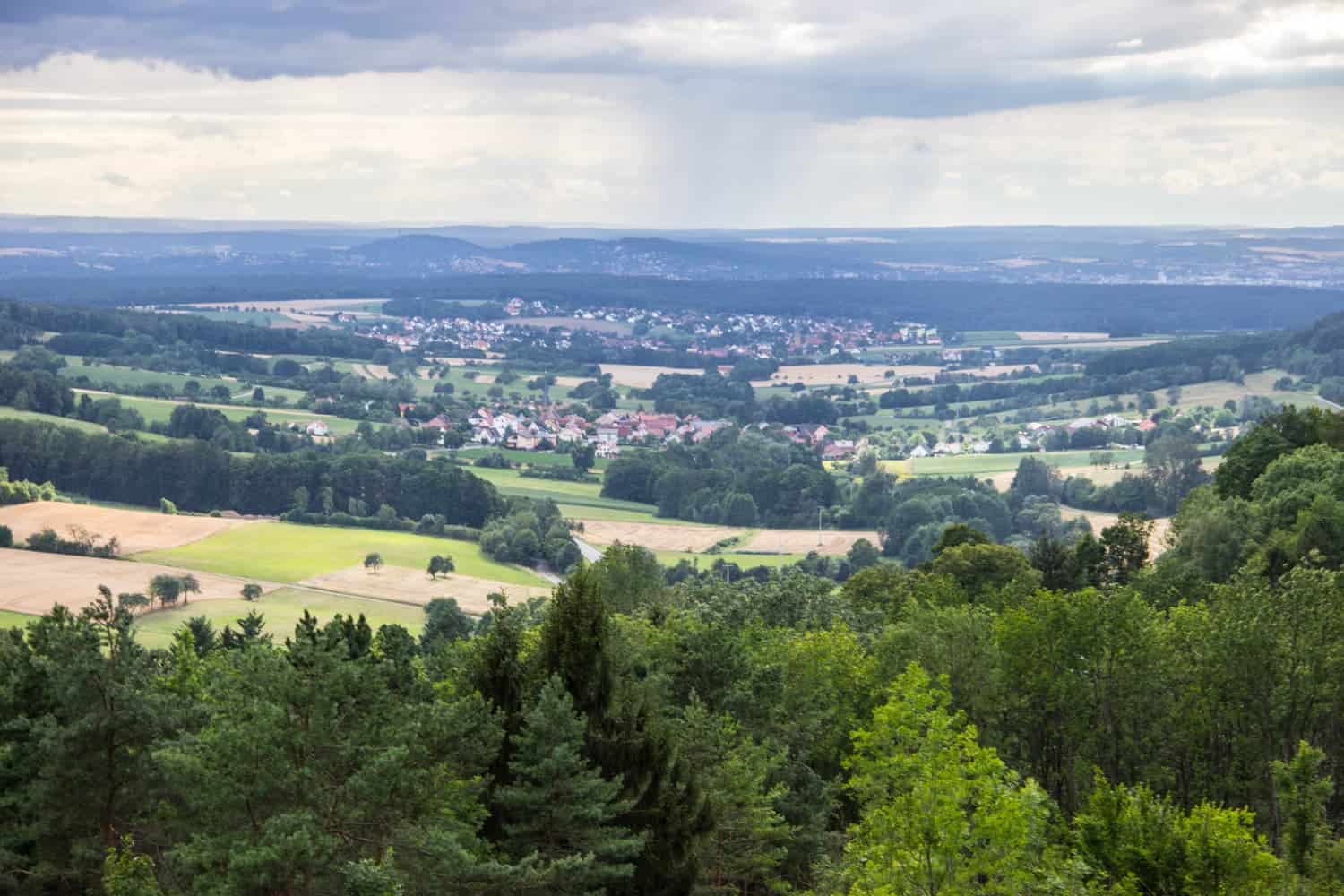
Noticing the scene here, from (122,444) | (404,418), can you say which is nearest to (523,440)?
(404,418)

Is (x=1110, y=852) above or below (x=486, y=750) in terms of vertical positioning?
below

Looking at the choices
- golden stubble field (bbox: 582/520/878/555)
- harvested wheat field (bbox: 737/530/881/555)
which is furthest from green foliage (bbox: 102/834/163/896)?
harvested wheat field (bbox: 737/530/881/555)

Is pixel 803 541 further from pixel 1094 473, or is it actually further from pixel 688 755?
pixel 688 755

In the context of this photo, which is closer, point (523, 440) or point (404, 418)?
point (523, 440)

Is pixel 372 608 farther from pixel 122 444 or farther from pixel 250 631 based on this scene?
pixel 122 444

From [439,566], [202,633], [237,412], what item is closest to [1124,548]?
[202,633]

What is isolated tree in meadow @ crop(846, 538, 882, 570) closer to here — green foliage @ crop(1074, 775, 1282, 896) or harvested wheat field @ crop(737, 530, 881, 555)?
harvested wheat field @ crop(737, 530, 881, 555)
